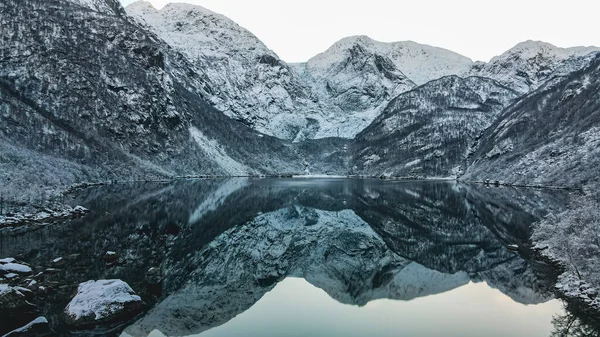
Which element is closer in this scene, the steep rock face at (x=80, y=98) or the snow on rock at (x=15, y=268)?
the snow on rock at (x=15, y=268)

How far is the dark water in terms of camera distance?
21797 millimetres

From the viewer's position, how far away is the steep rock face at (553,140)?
106875 millimetres

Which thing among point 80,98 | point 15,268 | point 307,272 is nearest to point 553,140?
point 307,272

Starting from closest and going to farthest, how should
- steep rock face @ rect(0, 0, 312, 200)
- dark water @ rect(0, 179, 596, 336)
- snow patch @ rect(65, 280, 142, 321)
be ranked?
1. snow patch @ rect(65, 280, 142, 321)
2. dark water @ rect(0, 179, 596, 336)
3. steep rock face @ rect(0, 0, 312, 200)

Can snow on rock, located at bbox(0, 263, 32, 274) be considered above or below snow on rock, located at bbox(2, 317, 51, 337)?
above

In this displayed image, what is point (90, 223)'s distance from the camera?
4912 cm

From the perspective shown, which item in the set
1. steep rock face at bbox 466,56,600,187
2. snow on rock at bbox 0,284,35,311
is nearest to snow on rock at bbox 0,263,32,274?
snow on rock at bbox 0,284,35,311

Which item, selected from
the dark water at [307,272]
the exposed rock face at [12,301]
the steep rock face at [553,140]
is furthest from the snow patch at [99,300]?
the steep rock face at [553,140]

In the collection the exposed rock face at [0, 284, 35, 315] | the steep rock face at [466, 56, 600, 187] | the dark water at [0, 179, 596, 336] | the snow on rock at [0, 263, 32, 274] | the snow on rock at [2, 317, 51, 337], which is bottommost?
the snow on rock at [2, 317, 51, 337]

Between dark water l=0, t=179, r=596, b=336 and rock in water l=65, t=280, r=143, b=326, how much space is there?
2.35ft

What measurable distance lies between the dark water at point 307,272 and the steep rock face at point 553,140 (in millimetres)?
58009

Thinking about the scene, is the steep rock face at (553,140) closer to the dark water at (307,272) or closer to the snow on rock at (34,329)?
the dark water at (307,272)

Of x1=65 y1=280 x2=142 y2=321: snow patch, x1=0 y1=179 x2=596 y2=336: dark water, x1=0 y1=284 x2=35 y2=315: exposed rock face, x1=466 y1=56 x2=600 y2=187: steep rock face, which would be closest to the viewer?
x1=65 y1=280 x2=142 y2=321: snow patch

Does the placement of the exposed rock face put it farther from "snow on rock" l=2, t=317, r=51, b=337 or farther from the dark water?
"snow on rock" l=2, t=317, r=51, b=337
